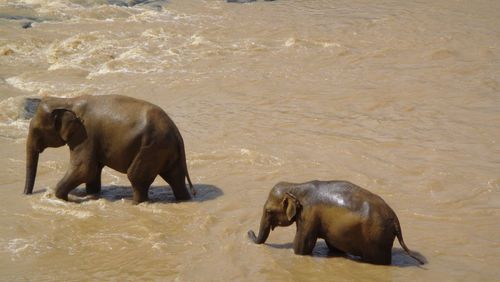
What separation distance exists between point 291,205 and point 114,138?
264 cm

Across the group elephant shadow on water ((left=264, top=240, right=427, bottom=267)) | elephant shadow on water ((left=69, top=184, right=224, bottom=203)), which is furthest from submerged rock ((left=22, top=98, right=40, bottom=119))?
elephant shadow on water ((left=264, top=240, right=427, bottom=267))

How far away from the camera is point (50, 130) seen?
9031 mm

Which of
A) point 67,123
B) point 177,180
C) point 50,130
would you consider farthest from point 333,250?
point 50,130

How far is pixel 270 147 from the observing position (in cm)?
1148

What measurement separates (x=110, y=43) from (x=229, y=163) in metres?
11.0

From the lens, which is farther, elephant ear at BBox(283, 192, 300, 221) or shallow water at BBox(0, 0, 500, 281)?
shallow water at BBox(0, 0, 500, 281)

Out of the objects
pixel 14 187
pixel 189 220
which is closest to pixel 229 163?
pixel 189 220

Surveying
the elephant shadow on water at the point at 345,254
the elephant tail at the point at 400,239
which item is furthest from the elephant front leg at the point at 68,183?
the elephant tail at the point at 400,239

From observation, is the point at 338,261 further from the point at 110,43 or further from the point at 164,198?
the point at 110,43

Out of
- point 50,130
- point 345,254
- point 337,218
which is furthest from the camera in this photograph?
point 50,130

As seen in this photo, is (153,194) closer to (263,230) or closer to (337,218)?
(263,230)

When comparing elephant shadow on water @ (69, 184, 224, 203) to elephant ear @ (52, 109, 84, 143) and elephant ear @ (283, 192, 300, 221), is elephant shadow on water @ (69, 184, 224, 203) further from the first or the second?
elephant ear @ (283, 192, 300, 221)

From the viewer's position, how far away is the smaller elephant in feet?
22.7

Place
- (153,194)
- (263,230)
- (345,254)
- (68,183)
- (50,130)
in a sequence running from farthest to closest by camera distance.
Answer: (153,194)
(50,130)
(68,183)
(263,230)
(345,254)
